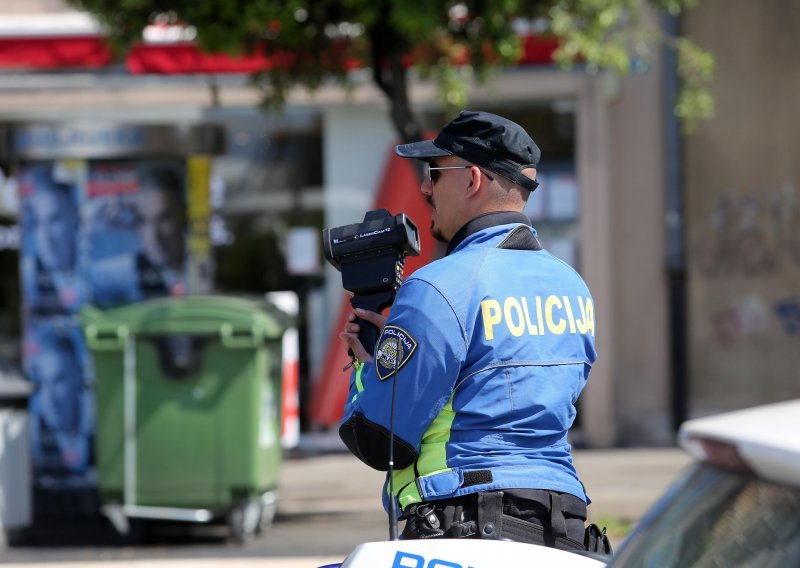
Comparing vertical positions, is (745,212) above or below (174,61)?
below

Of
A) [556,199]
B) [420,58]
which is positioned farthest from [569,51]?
[556,199]

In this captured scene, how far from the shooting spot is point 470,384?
9.09 ft

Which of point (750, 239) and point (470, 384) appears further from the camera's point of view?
point (750, 239)

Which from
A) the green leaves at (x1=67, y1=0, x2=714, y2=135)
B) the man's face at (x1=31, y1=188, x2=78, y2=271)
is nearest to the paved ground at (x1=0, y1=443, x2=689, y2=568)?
the man's face at (x1=31, y1=188, x2=78, y2=271)

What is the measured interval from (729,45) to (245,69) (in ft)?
13.7

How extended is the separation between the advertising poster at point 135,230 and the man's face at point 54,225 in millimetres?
126

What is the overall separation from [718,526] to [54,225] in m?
7.06

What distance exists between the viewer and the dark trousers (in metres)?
2.73

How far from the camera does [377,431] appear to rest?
2.76m

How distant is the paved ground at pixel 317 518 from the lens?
670 cm

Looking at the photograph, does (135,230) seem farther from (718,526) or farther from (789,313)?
(718,526)

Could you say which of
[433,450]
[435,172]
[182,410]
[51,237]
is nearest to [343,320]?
[51,237]

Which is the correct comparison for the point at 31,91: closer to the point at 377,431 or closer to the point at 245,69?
the point at 245,69

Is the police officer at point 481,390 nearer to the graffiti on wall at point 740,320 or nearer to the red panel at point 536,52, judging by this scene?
the red panel at point 536,52
